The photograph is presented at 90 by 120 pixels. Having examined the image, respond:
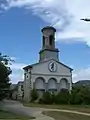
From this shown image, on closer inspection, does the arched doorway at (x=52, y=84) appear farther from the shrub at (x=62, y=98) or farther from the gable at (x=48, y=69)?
the shrub at (x=62, y=98)

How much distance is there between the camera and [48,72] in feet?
272

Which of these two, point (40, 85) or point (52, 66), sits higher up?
point (52, 66)

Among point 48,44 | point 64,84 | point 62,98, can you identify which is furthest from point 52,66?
point 62,98

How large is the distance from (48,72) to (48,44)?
26.4 feet

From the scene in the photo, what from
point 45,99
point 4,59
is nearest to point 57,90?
point 45,99

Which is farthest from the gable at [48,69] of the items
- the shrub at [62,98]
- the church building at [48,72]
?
the shrub at [62,98]

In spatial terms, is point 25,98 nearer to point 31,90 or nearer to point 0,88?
point 31,90

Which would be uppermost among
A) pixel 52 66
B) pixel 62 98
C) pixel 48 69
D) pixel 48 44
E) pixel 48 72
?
pixel 48 44

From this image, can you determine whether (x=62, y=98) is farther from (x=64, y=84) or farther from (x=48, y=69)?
(x=64, y=84)

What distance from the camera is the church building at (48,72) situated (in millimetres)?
82188

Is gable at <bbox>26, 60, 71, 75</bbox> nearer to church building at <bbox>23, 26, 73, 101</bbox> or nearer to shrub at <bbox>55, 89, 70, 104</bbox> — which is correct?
church building at <bbox>23, 26, 73, 101</bbox>

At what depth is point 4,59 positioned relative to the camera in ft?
174

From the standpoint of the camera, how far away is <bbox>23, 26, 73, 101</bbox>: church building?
8219cm

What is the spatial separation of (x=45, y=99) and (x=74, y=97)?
6923 mm
